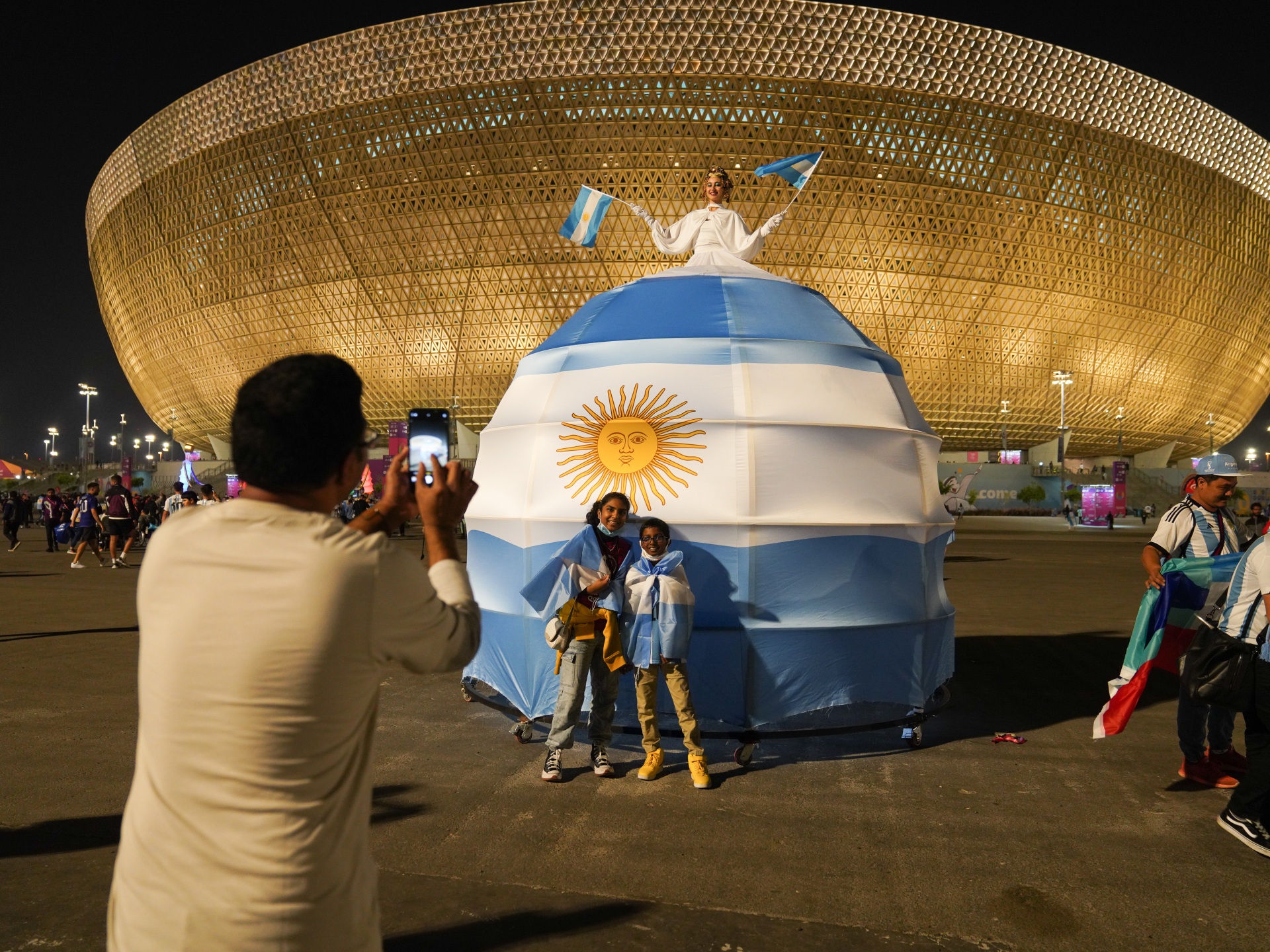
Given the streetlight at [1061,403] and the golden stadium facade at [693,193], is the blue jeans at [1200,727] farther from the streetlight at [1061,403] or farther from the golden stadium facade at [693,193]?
the streetlight at [1061,403]

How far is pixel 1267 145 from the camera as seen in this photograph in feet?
165

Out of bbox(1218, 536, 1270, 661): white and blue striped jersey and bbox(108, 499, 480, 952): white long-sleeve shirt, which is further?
bbox(1218, 536, 1270, 661): white and blue striped jersey

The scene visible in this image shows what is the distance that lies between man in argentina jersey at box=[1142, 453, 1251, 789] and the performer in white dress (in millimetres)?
3246

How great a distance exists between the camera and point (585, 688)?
190 inches

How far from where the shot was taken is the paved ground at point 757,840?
9.94ft

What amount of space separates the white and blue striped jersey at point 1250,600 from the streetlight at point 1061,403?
47939 mm

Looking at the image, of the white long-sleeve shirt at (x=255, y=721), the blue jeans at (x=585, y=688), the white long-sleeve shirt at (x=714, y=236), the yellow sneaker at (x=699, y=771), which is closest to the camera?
the white long-sleeve shirt at (x=255, y=721)

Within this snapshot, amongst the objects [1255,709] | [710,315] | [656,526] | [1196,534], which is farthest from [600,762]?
[1196,534]

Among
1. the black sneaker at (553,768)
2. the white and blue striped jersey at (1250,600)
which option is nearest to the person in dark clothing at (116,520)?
the black sneaker at (553,768)

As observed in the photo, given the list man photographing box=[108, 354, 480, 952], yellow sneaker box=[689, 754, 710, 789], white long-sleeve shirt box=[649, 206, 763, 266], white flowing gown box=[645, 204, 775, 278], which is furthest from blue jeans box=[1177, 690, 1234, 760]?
man photographing box=[108, 354, 480, 952]

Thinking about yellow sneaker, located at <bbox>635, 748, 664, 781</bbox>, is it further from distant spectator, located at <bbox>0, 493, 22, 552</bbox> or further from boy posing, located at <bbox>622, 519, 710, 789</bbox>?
distant spectator, located at <bbox>0, 493, 22, 552</bbox>

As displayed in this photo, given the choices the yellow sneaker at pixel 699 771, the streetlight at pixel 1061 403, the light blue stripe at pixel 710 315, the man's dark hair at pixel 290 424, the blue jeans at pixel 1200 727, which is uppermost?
the streetlight at pixel 1061 403

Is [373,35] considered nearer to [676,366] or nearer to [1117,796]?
[676,366]

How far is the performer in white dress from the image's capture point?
6730 mm
